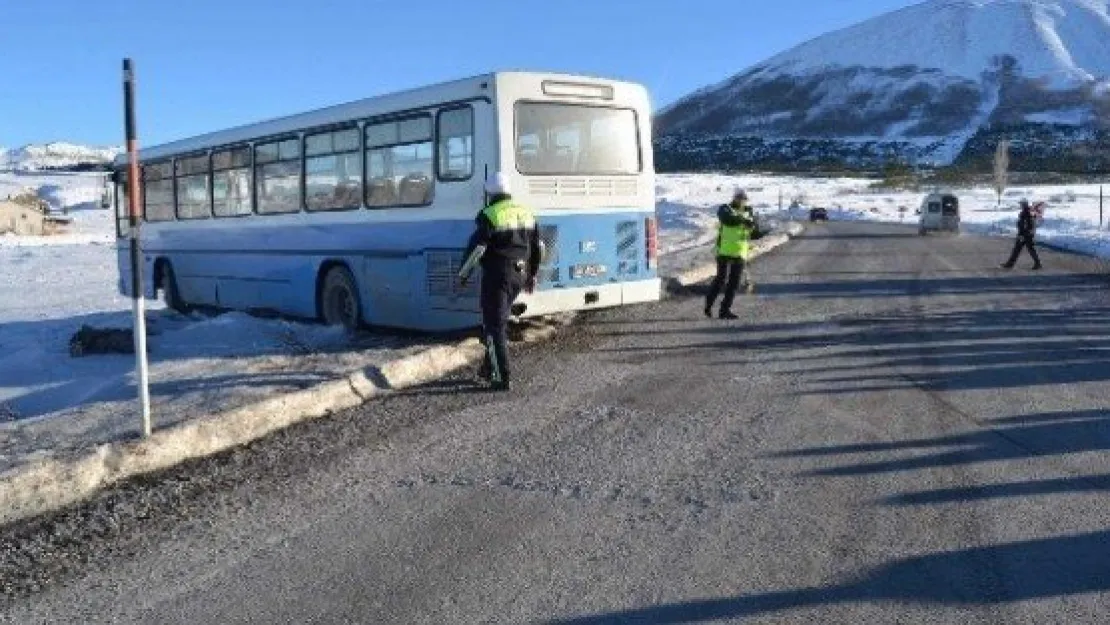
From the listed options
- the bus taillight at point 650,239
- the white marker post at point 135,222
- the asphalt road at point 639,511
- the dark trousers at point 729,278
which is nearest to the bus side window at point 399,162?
the bus taillight at point 650,239

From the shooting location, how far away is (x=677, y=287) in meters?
17.7

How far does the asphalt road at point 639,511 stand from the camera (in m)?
4.33

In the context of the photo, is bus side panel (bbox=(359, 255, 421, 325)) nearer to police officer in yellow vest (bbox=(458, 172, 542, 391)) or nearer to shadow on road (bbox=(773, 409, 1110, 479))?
police officer in yellow vest (bbox=(458, 172, 542, 391))

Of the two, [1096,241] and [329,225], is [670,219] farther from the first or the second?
[329,225]

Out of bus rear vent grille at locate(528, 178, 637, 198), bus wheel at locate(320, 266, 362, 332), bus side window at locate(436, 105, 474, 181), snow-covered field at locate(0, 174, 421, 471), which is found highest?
bus side window at locate(436, 105, 474, 181)

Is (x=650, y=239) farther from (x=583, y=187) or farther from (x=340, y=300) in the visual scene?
(x=340, y=300)

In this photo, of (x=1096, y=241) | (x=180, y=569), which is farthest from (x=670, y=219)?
(x=180, y=569)

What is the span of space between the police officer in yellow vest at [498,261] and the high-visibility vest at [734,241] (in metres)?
5.00

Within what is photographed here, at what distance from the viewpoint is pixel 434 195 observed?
11219mm

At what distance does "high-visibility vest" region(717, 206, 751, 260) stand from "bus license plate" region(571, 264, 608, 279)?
2250 millimetres

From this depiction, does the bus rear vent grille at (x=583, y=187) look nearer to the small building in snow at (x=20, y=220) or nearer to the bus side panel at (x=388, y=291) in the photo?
the bus side panel at (x=388, y=291)

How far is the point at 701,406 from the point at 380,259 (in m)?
5.23

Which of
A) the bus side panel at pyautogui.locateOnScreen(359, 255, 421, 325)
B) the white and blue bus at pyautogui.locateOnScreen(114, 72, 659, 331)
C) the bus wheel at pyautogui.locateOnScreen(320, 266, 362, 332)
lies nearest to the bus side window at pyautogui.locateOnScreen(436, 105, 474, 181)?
the white and blue bus at pyautogui.locateOnScreen(114, 72, 659, 331)

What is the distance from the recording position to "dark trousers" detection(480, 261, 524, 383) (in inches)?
349
